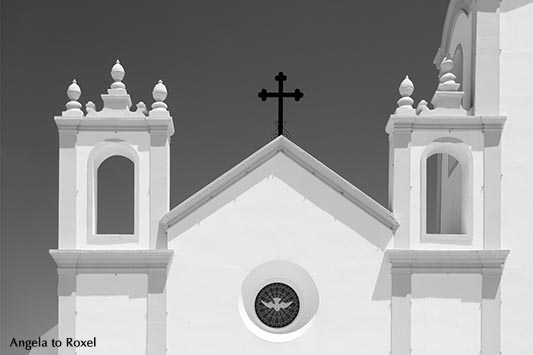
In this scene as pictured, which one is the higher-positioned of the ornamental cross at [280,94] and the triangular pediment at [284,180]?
the ornamental cross at [280,94]

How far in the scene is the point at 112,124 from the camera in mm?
20844

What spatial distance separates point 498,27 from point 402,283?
21.1 feet

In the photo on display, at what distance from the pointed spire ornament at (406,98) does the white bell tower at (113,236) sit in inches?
213

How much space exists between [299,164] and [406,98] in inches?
116

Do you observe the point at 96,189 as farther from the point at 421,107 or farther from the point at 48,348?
the point at 421,107

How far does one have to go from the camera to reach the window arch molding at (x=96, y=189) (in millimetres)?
20672

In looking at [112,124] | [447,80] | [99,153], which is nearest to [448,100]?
[447,80]

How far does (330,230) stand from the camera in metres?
20.8

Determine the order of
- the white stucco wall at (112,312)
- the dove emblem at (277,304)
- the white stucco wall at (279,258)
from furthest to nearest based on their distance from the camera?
the dove emblem at (277,304) → the white stucco wall at (279,258) → the white stucco wall at (112,312)

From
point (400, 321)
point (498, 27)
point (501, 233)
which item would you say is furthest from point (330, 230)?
point (498, 27)

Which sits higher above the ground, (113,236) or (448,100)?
(448,100)

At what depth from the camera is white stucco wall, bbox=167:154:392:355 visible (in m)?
20.4

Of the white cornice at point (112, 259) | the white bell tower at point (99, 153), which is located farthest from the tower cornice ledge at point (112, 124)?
the white cornice at point (112, 259)

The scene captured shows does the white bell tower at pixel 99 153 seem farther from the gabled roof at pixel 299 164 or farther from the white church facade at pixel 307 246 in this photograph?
the gabled roof at pixel 299 164
